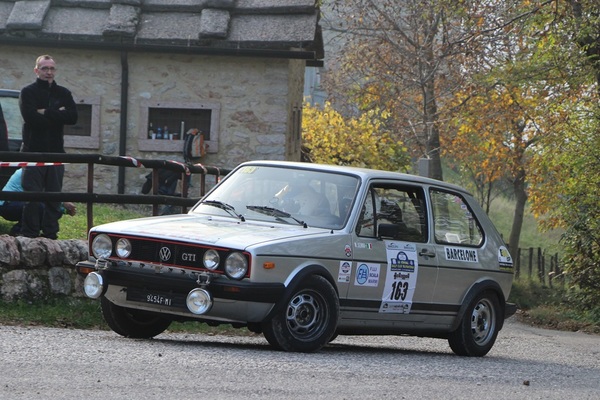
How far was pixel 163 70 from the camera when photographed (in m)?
25.0

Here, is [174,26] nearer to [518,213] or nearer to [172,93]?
[172,93]

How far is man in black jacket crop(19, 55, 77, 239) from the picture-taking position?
14.0 m

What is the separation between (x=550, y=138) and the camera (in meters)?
22.6

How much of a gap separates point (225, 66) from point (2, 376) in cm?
1763

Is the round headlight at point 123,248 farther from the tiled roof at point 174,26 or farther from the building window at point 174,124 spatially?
the building window at point 174,124

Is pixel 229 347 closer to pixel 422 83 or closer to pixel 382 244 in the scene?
pixel 382 244

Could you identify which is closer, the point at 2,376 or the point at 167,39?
the point at 2,376

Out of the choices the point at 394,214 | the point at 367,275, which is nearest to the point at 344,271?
the point at 367,275

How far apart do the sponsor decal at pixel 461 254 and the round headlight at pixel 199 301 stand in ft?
9.75

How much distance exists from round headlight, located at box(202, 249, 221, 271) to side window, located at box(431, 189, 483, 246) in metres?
2.77

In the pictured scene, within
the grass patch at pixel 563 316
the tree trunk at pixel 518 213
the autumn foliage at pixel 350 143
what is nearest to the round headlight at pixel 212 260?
the grass patch at pixel 563 316

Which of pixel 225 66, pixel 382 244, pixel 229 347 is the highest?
pixel 225 66

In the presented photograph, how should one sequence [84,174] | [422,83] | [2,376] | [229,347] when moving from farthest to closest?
[422,83] < [84,174] < [229,347] < [2,376]

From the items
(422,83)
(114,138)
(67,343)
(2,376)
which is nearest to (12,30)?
(114,138)
